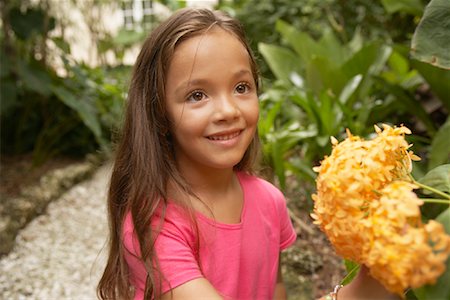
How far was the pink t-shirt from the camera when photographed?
1.12 meters

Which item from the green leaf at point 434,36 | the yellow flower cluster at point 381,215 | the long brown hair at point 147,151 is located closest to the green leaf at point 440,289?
the yellow flower cluster at point 381,215

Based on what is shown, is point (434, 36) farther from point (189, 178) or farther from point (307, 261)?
point (307, 261)

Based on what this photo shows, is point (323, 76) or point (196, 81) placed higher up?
point (196, 81)

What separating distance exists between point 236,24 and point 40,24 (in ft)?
8.46

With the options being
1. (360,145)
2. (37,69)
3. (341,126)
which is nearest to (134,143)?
(360,145)

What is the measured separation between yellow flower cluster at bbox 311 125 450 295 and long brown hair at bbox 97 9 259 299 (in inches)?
18.2

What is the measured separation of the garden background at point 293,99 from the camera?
215 cm

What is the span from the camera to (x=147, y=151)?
123cm

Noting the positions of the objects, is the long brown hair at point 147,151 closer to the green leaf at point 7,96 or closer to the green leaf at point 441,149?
the green leaf at point 441,149

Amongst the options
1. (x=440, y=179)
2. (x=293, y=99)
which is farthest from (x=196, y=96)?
(x=293, y=99)

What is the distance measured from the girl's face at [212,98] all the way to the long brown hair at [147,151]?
34 millimetres

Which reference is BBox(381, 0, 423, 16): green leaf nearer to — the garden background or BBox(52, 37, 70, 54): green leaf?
the garden background

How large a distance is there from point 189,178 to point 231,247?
177 millimetres

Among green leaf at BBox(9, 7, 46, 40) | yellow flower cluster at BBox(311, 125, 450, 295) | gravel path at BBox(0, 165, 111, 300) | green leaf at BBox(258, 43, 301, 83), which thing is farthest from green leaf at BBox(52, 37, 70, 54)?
yellow flower cluster at BBox(311, 125, 450, 295)
